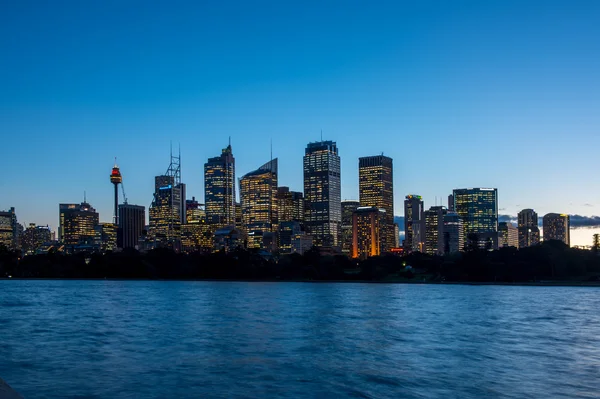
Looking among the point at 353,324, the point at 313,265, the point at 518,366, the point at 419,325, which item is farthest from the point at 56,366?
the point at 313,265

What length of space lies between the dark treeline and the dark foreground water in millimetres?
96761

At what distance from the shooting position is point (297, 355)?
110ft

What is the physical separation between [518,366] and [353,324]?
2116 centimetres

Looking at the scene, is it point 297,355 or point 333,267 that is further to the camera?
point 333,267

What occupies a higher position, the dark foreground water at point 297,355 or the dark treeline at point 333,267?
the dark foreground water at point 297,355

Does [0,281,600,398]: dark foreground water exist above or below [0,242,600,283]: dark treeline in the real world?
above

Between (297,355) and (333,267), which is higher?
(297,355)

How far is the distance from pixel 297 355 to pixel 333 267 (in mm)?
138451

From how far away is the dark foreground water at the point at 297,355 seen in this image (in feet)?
81.9

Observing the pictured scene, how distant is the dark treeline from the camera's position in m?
153

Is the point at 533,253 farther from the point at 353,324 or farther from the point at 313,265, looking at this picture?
the point at 353,324

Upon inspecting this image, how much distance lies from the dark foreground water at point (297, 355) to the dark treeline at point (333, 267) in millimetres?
96761

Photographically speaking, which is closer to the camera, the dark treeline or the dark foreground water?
the dark foreground water

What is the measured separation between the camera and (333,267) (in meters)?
171
